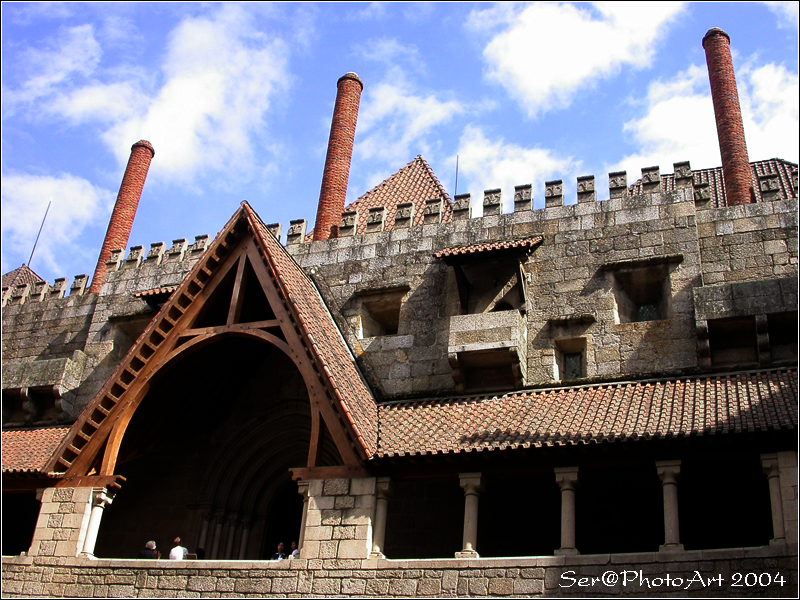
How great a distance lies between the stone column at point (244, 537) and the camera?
52.6 ft

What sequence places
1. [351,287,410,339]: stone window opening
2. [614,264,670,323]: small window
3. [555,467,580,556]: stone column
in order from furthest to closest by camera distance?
[351,287,410,339]: stone window opening
[614,264,670,323]: small window
[555,467,580,556]: stone column

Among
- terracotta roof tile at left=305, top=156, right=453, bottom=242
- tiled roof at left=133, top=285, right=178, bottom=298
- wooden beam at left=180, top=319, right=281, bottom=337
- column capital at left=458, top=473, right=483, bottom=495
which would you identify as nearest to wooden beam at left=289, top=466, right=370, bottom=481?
column capital at left=458, top=473, right=483, bottom=495

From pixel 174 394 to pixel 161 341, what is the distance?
1.35 m

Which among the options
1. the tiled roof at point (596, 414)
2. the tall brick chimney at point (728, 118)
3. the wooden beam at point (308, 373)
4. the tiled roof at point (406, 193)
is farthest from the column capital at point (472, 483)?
the tiled roof at point (406, 193)

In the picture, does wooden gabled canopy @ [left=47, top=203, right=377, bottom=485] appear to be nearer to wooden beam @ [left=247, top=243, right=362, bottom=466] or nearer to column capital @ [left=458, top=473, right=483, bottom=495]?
wooden beam @ [left=247, top=243, right=362, bottom=466]

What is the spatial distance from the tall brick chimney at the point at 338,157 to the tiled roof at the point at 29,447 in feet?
21.1

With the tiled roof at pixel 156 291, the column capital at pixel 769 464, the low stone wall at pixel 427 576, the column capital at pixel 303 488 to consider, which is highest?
the tiled roof at pixel 156 291

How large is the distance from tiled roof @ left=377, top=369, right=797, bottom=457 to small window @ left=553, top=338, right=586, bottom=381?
0.92 metres

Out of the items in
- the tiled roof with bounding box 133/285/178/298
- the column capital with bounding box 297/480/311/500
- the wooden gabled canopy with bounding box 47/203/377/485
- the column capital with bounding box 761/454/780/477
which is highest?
the tiled roof with bounding box 133/285/178/298

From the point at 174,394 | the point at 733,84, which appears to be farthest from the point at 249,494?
the point at 733,84

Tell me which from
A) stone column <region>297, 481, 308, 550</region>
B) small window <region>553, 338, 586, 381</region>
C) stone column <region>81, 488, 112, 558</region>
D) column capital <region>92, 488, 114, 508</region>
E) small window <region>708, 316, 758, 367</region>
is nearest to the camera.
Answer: stone column <region>297, 481, 308, 550</region>

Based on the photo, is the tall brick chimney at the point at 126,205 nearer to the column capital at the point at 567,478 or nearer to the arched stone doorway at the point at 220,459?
the arched stone doorway at the point at 220,459

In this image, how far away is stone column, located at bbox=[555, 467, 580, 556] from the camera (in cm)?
1153

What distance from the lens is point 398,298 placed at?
17062 mm
